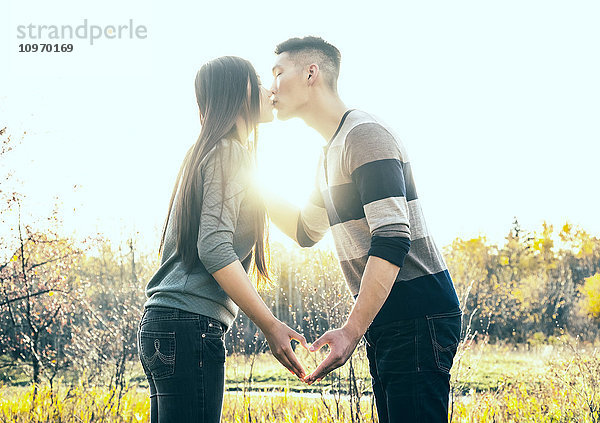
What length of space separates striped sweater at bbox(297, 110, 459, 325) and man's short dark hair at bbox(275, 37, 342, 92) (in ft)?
1.11

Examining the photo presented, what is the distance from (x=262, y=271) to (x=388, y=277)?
57 centimetres

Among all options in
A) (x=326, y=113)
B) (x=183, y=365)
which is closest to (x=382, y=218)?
(x=326, y=113)

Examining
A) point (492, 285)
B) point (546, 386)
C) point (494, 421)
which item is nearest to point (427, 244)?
point (494, 421)

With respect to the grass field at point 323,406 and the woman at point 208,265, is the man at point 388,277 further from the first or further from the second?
the grass field at point 323,406

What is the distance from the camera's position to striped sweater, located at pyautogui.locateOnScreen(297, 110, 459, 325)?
216cm

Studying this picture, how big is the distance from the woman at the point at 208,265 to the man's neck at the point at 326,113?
371 millimetres

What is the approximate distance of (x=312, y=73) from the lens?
107 inches

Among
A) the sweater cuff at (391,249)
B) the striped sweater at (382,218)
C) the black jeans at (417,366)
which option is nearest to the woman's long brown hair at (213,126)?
the striped sweater at (382,218)

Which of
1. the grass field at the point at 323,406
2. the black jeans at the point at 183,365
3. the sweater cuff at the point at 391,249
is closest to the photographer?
the black jeans at the point at 183,365

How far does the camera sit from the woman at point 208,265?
6.67 ft

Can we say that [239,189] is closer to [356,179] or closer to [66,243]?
[356,179]

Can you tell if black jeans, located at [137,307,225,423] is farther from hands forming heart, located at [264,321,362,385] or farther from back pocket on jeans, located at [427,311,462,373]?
back pocket on jeans, located at [427,311,462,373]

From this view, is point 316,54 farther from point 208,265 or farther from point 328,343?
point 328,343

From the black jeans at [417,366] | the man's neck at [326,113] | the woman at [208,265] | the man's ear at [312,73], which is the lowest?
the black jeans at [417,366]
